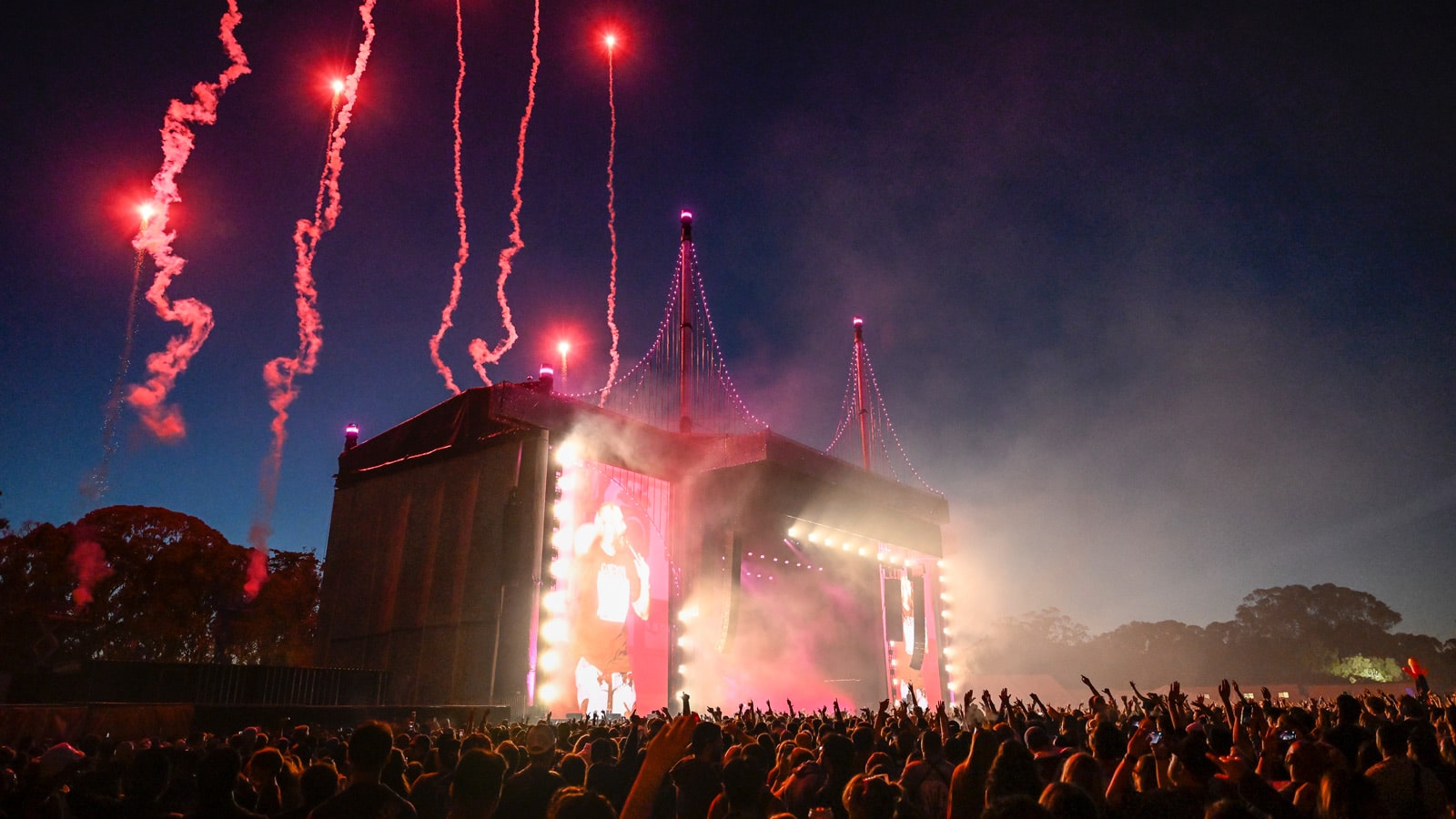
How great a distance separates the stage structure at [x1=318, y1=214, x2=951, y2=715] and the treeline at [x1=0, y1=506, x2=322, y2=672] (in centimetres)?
753

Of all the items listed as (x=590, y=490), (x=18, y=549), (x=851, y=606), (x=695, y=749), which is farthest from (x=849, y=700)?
(x=18, y=549)

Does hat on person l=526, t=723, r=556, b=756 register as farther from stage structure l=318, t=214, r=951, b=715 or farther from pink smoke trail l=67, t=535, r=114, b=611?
pink smoke trail l=67, t=535, r=114, b=611

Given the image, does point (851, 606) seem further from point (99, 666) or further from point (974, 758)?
point (974, 758)

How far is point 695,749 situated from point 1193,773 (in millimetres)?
2074

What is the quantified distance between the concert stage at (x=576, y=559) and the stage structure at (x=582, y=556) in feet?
0.16

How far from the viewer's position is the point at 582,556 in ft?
59.4

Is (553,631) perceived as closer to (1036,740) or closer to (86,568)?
(1036,740)

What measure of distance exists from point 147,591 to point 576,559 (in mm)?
21465

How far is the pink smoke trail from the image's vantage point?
91.2 feet

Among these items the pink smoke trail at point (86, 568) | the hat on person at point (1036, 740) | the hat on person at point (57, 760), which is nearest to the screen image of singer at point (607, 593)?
the hat on person at point (57, 760)

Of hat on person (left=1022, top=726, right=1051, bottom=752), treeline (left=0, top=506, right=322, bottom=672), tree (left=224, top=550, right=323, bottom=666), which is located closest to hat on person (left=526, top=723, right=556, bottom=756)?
hat on person (left=1022, top=726, right=1051, bottom=752)

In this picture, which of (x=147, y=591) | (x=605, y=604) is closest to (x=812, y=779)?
(x=605, y=604)

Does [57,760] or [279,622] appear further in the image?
[279,622]

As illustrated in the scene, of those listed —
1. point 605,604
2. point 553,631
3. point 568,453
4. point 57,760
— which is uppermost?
point 568,453
